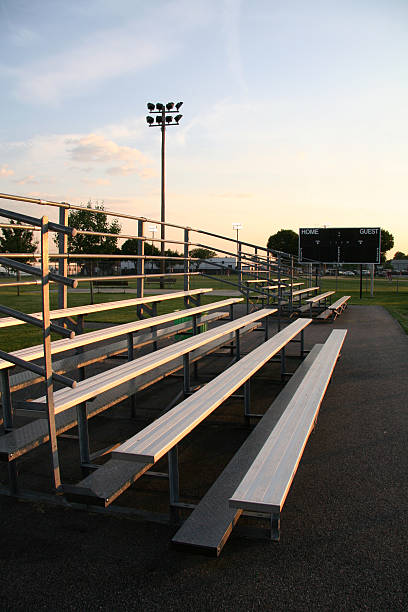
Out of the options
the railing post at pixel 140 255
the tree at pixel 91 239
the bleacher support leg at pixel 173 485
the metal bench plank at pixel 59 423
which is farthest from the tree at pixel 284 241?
the bleacher support leg at pixel 173 485

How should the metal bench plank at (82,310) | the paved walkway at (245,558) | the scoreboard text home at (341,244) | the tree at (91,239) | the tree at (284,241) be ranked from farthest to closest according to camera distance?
1. the tree at (284,241)
2. the tree at (91,239)
3. the scoreboard text home at (341,244)
4. the metal bench plank at (82,310)
5. the paved walkway at (245,558)

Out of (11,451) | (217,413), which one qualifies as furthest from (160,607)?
(217,413)

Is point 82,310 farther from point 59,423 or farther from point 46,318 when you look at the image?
point 46,318

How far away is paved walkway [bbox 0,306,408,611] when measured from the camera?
5.94ft

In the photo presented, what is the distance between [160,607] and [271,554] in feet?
1.84

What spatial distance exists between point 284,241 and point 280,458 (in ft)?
349

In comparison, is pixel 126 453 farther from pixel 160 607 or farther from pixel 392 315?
pixel 392 315

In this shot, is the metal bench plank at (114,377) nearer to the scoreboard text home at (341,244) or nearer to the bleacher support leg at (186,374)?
the bleacher support leg at (186,374)

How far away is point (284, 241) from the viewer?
106125 millimetres

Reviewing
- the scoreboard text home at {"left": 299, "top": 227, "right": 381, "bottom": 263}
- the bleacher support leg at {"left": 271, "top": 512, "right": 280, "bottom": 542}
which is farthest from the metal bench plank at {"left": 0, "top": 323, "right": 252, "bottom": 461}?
the scoreboard text home at {"left": 299, "top": 227, "right": 381, "bottom": 263}

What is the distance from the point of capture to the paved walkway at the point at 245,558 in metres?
1.81

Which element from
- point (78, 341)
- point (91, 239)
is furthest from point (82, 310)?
point (91, 239)

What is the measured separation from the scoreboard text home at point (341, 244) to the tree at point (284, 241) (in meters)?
84.6

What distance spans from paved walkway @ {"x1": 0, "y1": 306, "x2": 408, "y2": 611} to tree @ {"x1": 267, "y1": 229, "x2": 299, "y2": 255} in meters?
102
